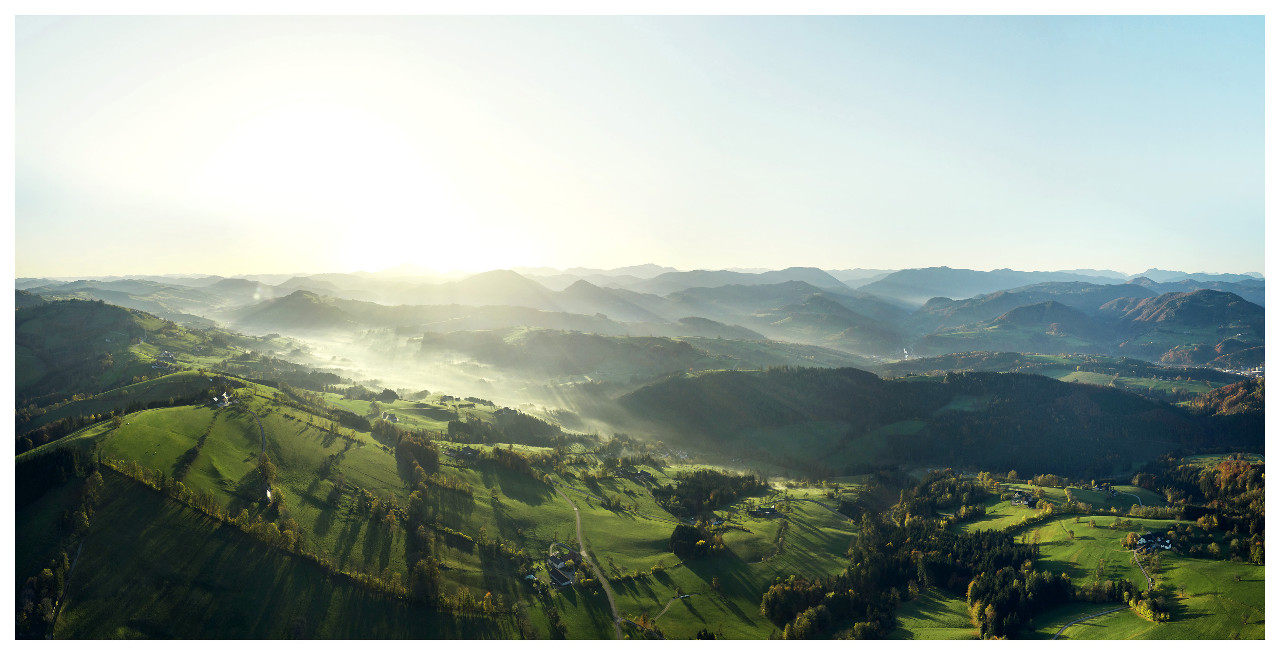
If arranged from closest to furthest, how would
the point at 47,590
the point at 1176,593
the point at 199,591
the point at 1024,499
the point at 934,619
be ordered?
the point at 47,590, the point at 199,591, the point at 1176,593, the point at 934,619, the point at 1024,499

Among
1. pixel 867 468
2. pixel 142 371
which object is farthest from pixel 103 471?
pixel 867 468

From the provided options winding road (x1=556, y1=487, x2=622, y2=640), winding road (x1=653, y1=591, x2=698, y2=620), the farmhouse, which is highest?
winding road (x1=556, y1=487, x2=622, y2=640)

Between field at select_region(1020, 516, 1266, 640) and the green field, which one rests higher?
field at select_region(1020, 516, 1266, 640)

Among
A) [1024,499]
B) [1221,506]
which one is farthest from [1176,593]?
[1024,499]

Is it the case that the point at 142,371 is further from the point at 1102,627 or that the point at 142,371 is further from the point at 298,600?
the point at 1102,627

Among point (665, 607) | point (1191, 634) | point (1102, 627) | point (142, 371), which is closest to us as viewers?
point (1191, 634)

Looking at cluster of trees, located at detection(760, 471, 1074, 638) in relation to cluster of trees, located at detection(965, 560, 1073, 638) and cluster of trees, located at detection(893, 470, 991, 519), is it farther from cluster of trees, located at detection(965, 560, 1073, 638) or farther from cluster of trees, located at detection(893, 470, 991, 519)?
cluster of trees, located at detection(893, 470, 991, 519)

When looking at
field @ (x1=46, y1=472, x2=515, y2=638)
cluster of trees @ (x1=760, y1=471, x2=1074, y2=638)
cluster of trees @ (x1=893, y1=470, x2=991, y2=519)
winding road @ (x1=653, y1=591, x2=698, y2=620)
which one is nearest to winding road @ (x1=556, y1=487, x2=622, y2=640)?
winding road @ (x1=653, y1=591, x2=698, y2=620)

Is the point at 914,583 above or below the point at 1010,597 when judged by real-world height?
below

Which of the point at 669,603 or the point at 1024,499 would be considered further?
the point at 1024,499

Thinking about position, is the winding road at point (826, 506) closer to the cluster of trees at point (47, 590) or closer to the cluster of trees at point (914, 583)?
the cluster of trees at point (914, 583)

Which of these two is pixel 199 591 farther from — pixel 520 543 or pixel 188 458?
pixel 520 543
